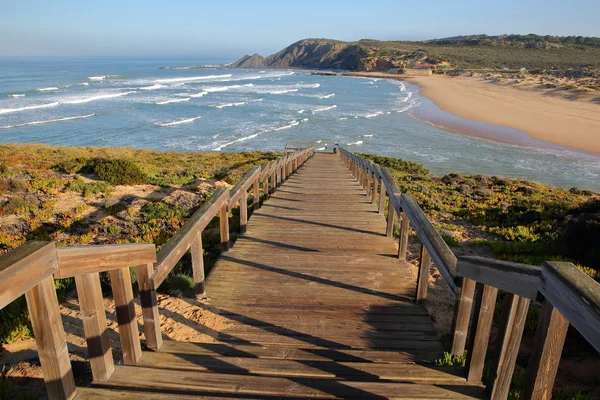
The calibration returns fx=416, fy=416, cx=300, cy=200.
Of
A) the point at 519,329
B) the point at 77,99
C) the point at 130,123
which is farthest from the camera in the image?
the point at 77,99

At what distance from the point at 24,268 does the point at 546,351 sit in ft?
8.11

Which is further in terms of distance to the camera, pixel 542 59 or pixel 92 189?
pixel 542 59

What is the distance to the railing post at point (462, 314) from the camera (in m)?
2.94

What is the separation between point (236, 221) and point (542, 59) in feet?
456

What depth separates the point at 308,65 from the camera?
179 m

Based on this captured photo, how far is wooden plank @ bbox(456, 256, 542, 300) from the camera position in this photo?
212cm

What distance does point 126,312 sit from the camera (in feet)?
9.11

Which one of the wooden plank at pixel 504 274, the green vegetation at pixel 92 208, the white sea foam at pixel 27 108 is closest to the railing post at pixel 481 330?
the wooden plank at pixel 504 274

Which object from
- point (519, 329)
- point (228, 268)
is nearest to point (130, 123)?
point (228, 268)

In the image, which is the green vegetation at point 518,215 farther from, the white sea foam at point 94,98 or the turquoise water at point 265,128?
the white sea foam at point 94,98

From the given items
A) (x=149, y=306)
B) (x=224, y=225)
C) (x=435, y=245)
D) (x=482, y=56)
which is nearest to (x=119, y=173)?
(x=224, y=225)

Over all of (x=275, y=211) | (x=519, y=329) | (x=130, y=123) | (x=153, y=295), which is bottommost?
(x=130, y=123)

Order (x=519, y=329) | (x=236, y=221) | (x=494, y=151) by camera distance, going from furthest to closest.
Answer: (x=494, y=151) → (x=236, y=221) → (x=519, y=329)

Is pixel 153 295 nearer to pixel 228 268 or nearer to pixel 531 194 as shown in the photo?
pixel 228 268
